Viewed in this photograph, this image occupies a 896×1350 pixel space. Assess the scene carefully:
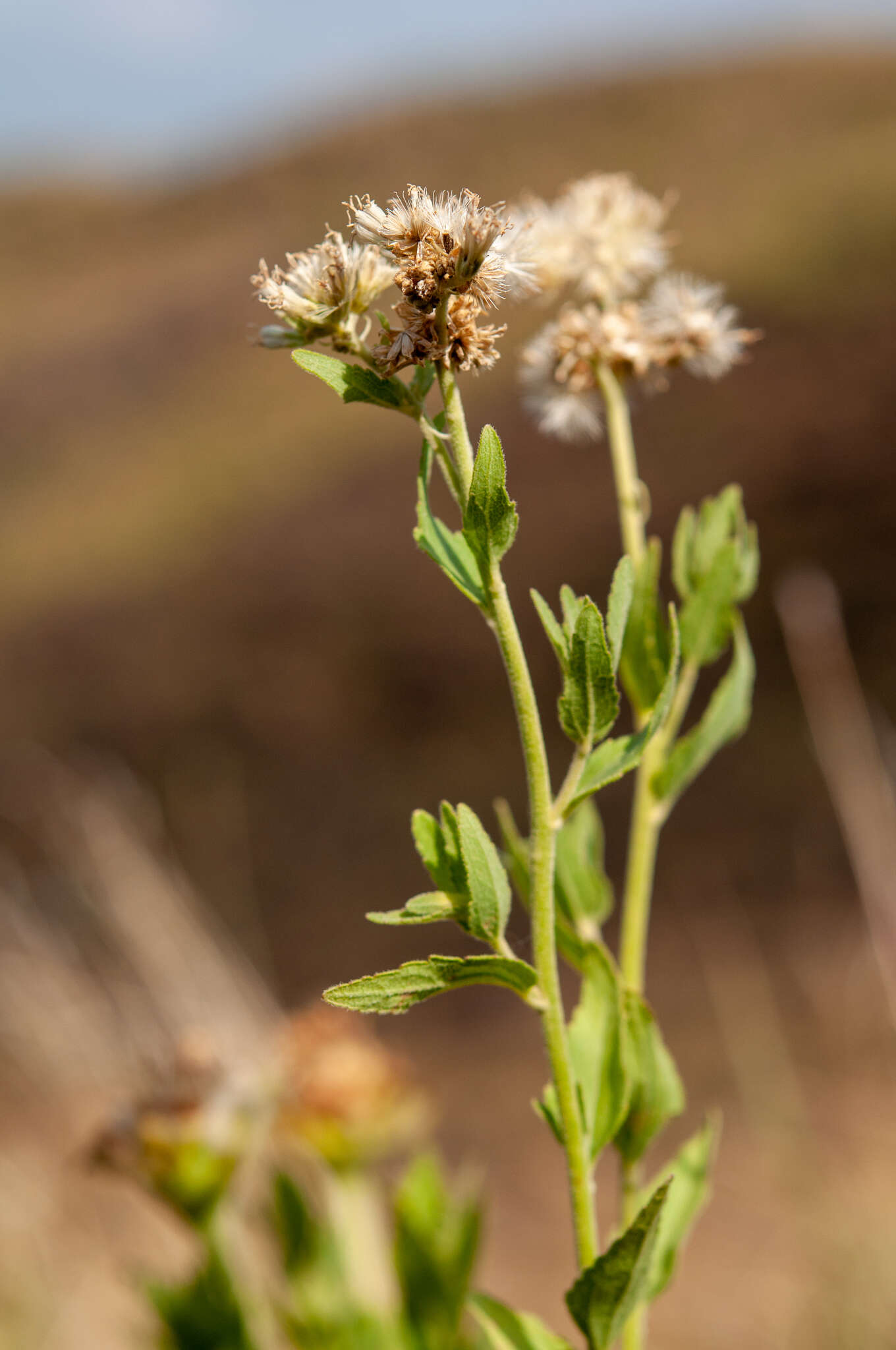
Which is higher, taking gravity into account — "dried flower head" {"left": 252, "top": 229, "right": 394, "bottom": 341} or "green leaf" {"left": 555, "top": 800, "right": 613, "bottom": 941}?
"dried flower head" {"left": 252, "top": 229, "right": 394, "bottom": 341}

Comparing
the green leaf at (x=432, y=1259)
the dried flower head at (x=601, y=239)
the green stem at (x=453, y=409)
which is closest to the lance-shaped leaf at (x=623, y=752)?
the green stem at (x=453, y=409)

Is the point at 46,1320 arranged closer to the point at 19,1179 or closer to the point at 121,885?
the point at 19,1179

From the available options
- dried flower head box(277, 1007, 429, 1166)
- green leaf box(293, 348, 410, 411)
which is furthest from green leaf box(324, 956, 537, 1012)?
dried flower head box(277, 1007, 429, 1166)

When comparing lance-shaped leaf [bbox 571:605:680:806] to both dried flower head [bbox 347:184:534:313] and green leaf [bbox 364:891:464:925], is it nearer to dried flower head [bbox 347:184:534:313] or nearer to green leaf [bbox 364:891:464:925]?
green leaf [bbox 364:891:464:925]

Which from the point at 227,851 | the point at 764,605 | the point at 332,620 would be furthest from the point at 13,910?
the point at 332,620

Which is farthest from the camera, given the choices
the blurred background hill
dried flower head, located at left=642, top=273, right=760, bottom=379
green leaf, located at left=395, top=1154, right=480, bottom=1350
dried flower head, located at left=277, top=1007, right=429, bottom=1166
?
the blurred background hill

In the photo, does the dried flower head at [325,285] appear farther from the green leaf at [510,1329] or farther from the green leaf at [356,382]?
the green leaf at [510,1329]
